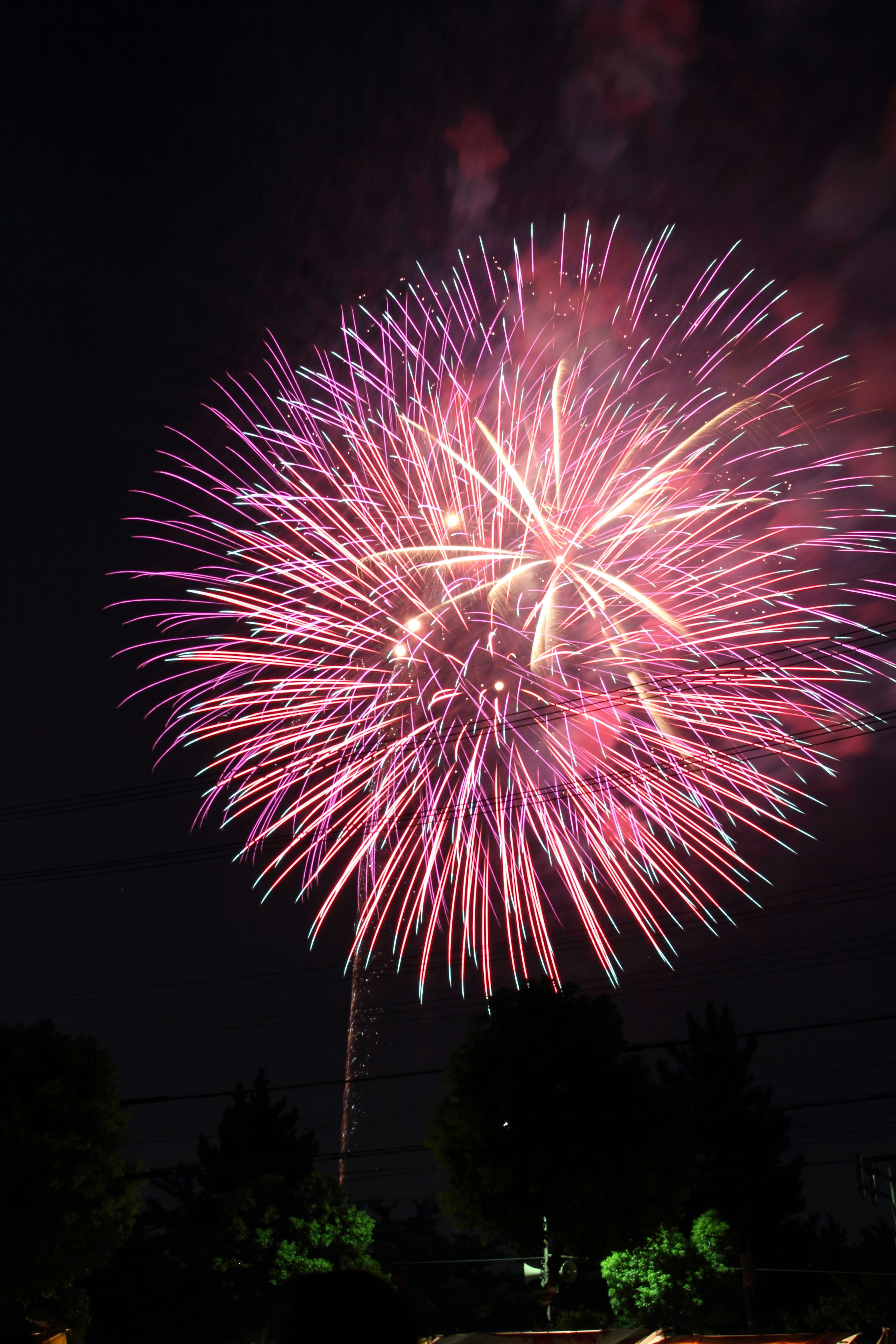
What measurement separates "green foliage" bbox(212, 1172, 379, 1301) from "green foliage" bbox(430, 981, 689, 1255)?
54.3 ft

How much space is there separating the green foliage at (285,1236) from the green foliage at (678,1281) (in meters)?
7.85

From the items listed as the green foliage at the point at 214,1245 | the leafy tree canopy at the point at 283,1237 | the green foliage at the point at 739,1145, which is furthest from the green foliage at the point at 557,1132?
the green foliage at the point at 739,1145

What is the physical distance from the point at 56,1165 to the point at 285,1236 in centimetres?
1730

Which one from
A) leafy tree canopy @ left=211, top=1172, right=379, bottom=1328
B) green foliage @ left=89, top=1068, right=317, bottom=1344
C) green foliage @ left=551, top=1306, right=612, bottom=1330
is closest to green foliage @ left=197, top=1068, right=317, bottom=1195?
green foliage @ left=89, top=1068, right=317, bottom=1344

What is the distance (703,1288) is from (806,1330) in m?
9.17

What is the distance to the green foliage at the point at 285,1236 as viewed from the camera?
1308 inches

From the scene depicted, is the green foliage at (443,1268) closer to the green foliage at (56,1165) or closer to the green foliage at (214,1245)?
the green foliage at (214,1245)

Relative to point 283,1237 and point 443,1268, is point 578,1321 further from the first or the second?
point 443,1268

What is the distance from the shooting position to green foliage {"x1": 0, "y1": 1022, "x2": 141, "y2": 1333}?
19422 mm

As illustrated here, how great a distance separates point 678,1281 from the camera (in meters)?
30.8

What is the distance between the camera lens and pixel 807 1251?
45.1 metres

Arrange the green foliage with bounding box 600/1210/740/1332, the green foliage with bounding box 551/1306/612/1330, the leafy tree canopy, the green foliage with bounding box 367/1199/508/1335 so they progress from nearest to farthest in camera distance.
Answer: the green foliage with bounding box 551/1306/612/1330, the green foliage with bounding box 600/1210/740/1332, the leafy tree canopy, the green foliage with bounding box 367/1199/508/1335

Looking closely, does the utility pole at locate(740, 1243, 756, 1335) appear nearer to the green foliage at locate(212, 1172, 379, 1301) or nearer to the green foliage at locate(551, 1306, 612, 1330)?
the green foliage at locate(551, 1306, 612, 1330)

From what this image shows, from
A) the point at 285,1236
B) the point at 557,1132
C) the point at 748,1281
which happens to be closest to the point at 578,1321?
the point at 748,1281
